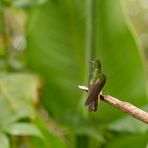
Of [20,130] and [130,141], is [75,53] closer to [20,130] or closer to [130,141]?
[130,141]

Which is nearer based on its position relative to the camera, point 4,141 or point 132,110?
point 132,110

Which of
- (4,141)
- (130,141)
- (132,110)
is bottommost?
(130,141)

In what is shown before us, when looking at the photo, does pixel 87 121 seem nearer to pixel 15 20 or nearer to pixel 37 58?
pixel 37 58

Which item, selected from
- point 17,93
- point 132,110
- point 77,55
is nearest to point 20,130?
point 17,93

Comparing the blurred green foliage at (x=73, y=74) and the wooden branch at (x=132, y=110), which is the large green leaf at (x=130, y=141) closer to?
the blurred green foliage at (x=73, y=74)

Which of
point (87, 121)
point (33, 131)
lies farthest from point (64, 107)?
point (33, 131)

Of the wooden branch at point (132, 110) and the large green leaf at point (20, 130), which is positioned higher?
the wooden branch at point (132, 110)

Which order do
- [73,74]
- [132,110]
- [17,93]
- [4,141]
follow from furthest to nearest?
[73,74], [17,93], [4,141], [132,110]

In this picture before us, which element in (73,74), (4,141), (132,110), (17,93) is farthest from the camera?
(73,74)

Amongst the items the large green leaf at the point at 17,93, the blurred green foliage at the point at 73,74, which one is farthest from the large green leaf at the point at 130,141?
the large green leaf at the point at 17,93
